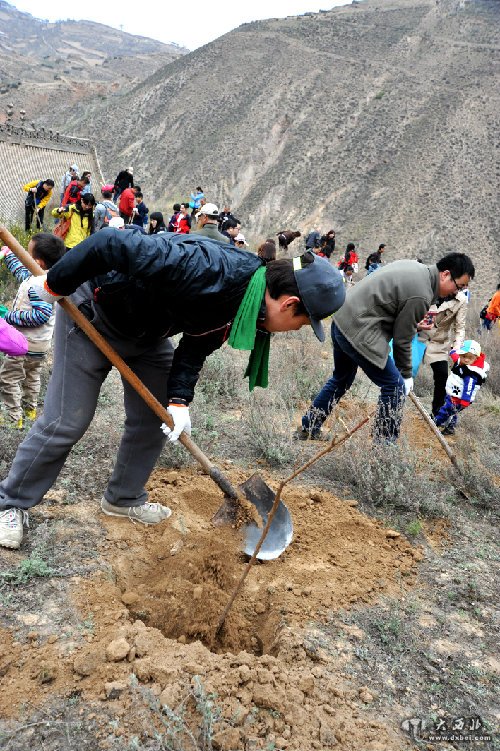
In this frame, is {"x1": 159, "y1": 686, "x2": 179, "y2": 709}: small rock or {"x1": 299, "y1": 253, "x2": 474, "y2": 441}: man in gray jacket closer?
{"x1": 159, "y1": 686, "x2": 179, "y2": 709}: small rock

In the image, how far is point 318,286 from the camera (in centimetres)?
217

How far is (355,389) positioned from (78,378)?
14.2 ft

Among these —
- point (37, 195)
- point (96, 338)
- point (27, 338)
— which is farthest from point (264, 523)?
point (37, 195)

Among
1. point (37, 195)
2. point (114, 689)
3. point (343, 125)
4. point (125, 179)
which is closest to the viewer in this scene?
point (114, 689)

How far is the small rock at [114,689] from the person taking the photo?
1920mm

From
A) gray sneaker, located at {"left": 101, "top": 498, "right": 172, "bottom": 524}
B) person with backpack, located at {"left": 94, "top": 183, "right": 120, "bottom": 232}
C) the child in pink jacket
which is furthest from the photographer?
person with backpack, located at {"left": 94, "top": 183, "right": 120, "bottom": 232}

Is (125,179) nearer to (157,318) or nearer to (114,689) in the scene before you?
(157,318)

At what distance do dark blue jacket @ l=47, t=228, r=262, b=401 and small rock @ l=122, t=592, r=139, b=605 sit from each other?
0.95 meters

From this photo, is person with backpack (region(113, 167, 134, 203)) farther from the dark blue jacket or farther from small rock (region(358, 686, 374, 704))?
small rock (region(358, 686, 374, 704))

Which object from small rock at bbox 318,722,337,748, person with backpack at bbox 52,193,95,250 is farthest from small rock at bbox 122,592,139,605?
person with backpack at bbox 52,193,95,250

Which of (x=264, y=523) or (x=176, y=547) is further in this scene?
(x=264, y=523)

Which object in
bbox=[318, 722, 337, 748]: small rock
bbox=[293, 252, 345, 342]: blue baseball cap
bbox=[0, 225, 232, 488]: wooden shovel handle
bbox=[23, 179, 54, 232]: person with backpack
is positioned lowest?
bbox=[318, 722, 337, 748]: small rock

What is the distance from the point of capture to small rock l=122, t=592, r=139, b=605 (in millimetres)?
2496

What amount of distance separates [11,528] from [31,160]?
2196 cm
